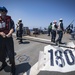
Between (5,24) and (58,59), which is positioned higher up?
(5,24)

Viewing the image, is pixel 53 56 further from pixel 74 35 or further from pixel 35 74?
pixel 74 35

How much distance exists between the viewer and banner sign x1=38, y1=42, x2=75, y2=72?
15.2 feet

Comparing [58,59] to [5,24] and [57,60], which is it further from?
[5,24]

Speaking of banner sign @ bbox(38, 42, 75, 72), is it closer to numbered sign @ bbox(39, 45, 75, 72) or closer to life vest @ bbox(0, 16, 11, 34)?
numbered sign @ bbox(39, 45, 75, 72)

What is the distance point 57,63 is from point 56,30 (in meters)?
7.81

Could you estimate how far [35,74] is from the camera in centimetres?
461

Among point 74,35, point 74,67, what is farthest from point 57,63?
point 74,35

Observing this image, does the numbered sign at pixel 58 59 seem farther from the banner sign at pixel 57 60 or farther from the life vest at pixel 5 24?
the life vest at pixel 5 24

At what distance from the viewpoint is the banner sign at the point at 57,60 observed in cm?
462

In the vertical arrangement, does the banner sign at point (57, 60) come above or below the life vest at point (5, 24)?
below

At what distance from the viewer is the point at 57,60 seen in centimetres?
480

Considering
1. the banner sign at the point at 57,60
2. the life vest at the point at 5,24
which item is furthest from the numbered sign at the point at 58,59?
the life vest at the point at 5,24

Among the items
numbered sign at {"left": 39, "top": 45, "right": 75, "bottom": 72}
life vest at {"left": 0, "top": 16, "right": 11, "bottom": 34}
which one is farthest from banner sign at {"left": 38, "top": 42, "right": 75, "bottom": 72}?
life vest at {"left": 0, "top": 16, "right": 11, "bottom": 34}

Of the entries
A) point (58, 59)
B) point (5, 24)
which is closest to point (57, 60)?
point (58, 59)
